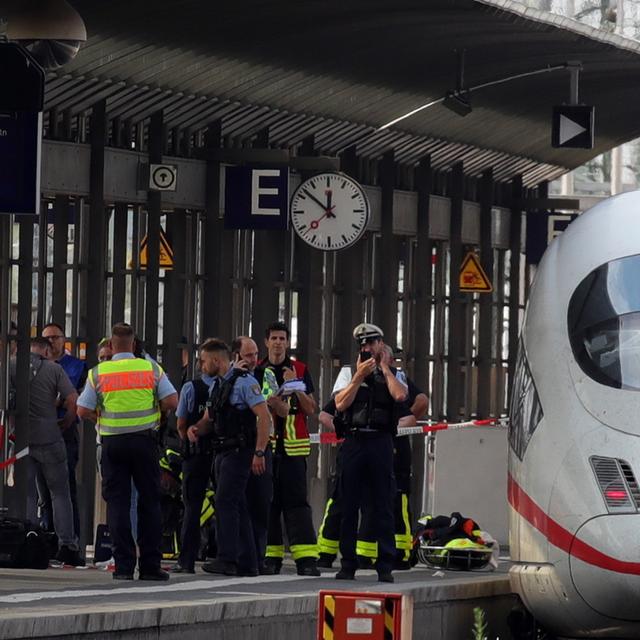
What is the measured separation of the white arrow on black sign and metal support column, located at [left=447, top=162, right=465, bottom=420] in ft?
12.0

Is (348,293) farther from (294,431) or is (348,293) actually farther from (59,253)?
(294,431)

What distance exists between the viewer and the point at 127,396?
53.5 ft

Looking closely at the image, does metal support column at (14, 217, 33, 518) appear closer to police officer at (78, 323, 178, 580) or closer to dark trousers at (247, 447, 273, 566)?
dark trousers at (247, 447, 273, 566)

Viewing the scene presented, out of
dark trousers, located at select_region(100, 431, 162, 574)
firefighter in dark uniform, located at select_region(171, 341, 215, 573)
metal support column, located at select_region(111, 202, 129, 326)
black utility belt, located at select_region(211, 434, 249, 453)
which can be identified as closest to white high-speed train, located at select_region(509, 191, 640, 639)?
black utility belt, located at select_region(211, 434, 249, 453)

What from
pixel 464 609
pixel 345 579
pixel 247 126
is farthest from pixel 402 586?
pixel 247 126

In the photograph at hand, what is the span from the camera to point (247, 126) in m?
23.4

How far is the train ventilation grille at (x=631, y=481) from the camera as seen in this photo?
13562mm

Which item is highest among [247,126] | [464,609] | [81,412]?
[247,126]

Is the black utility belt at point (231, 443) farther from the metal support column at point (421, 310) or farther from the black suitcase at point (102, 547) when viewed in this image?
the metal support column at point (421, 310)

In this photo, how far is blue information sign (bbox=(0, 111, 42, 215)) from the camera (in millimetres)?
12977

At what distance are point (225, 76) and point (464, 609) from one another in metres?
7.43

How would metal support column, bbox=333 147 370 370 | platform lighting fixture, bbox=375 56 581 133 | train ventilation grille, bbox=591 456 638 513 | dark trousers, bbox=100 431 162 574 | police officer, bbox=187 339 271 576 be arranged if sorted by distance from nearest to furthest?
1. train ventilation grille, bbox=591 456 638 513
2. dark trousers, bbox=100 431 162 574
3. police officer, bbox=187 339 271 576
4. platform lighting fixture, bbox=375 56 581 133
5. metal support column, bbox=333 147 370 370

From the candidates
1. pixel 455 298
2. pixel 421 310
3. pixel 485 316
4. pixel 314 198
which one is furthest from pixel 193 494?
pixel 485 316

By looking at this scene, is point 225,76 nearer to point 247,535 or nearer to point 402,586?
point 247,535
